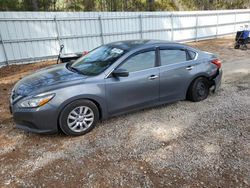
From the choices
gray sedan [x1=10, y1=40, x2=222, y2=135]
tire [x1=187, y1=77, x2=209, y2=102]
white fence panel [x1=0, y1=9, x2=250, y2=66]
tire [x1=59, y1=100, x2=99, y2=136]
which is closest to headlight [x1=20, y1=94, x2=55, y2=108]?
gray sedan [x1=10, y1=40, x2=222, y2=135]

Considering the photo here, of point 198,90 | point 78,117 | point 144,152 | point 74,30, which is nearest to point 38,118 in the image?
point 78,117

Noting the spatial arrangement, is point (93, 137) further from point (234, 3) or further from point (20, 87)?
point (234, 3)

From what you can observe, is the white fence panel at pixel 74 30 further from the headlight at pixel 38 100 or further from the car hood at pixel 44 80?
the headlight at pixel 38 100

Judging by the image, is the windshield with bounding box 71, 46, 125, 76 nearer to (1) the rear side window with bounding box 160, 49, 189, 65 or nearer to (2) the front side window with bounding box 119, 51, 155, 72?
(2) the front side window with bounding box 119, 51, 155, 72

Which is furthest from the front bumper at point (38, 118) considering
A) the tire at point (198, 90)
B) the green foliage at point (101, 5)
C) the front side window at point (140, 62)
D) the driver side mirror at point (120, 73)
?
the green foliage at point (101, 5)

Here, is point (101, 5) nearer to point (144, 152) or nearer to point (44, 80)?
point (44, 80)

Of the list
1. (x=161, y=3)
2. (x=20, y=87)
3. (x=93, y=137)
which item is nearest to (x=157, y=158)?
(x=93, y=137)

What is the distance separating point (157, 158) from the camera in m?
3.23

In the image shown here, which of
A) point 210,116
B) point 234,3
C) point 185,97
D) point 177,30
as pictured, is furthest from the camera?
point 234,3

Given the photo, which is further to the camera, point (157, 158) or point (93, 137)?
point (93, 137)

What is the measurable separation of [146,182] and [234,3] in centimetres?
3237

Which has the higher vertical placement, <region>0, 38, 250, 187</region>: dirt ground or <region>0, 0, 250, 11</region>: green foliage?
<region>0, 0, 250, 11</region>: green foliage

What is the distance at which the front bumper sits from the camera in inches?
136

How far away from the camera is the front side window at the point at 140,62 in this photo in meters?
4.16
